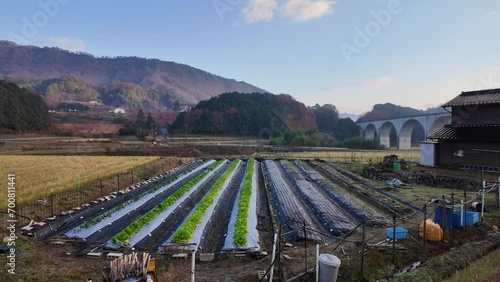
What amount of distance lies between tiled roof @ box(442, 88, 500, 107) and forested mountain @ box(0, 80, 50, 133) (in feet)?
202

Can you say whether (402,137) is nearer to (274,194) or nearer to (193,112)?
(193,112)

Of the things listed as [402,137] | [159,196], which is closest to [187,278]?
[159,196]

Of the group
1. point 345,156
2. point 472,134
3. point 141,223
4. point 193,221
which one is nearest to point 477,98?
point 472,134

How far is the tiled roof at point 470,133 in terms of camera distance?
61.2 feet

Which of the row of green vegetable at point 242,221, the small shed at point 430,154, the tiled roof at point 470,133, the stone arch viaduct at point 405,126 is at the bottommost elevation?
the row of green vegetable at point 242,221

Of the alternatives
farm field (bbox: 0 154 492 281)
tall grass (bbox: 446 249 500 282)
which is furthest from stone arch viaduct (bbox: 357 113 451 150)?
tall grass (bbox: 446 249 500 282)

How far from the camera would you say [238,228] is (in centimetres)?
880

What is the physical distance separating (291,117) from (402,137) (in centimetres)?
3456

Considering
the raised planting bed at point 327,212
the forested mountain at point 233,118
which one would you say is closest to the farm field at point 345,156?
the raised planting bed at point 327,212

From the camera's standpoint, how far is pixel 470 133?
65.0 feet

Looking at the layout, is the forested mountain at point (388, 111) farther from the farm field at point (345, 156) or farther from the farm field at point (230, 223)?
the farm field at point (230, 223)

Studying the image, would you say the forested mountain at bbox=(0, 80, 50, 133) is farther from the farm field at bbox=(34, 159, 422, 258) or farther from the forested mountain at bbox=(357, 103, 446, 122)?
the forested mountain at bbox=(357, 103, 446, 122)

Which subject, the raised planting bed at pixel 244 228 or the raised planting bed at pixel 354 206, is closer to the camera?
the raised planting bed at pixel 244 228

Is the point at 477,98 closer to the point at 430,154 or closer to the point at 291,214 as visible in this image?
the point at 430,154
